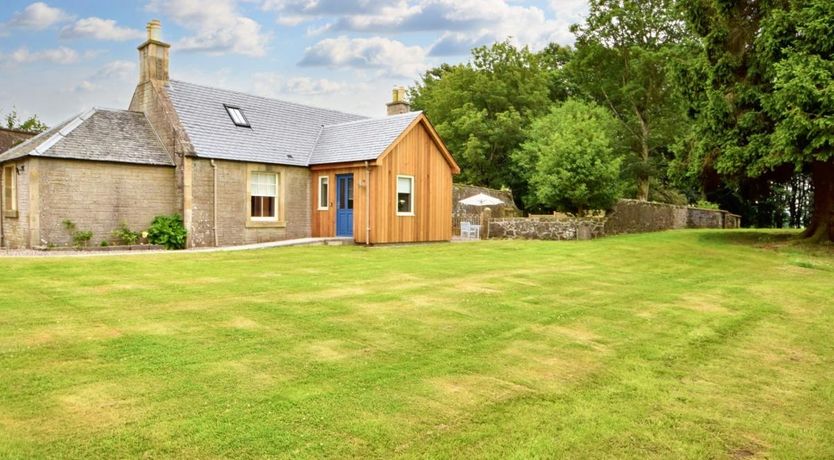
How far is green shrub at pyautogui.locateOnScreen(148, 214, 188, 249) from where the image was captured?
18.6m

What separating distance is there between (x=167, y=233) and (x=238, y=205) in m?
2.53

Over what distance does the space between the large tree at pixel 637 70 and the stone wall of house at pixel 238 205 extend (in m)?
27.9

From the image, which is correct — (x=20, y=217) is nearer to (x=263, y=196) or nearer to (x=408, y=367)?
(x=263, y=196)

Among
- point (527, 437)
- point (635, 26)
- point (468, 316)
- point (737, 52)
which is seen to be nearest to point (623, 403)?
point (527, 437)

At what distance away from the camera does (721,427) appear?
4270 millimetres

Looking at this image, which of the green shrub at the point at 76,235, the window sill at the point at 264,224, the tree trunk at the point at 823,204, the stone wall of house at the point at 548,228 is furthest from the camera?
the stone wall of house at the point at 548,228

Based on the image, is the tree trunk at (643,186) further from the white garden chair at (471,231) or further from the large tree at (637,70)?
the white garden chair at (471,231)

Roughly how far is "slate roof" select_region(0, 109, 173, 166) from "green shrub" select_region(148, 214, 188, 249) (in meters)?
2.01

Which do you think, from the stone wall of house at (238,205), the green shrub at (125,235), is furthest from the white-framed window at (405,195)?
the green shrub at (125,235)

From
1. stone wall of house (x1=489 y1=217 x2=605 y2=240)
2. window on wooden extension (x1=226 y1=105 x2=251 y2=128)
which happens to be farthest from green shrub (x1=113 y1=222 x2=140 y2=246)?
stone wall of house (x1=489 y1=217 x2=605 y2=240)

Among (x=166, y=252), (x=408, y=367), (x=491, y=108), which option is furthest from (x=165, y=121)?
(x=491, y=108)

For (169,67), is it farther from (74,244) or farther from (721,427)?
(721,427)

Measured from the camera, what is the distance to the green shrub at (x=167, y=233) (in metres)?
18.6

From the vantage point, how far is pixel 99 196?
58.9 ft
